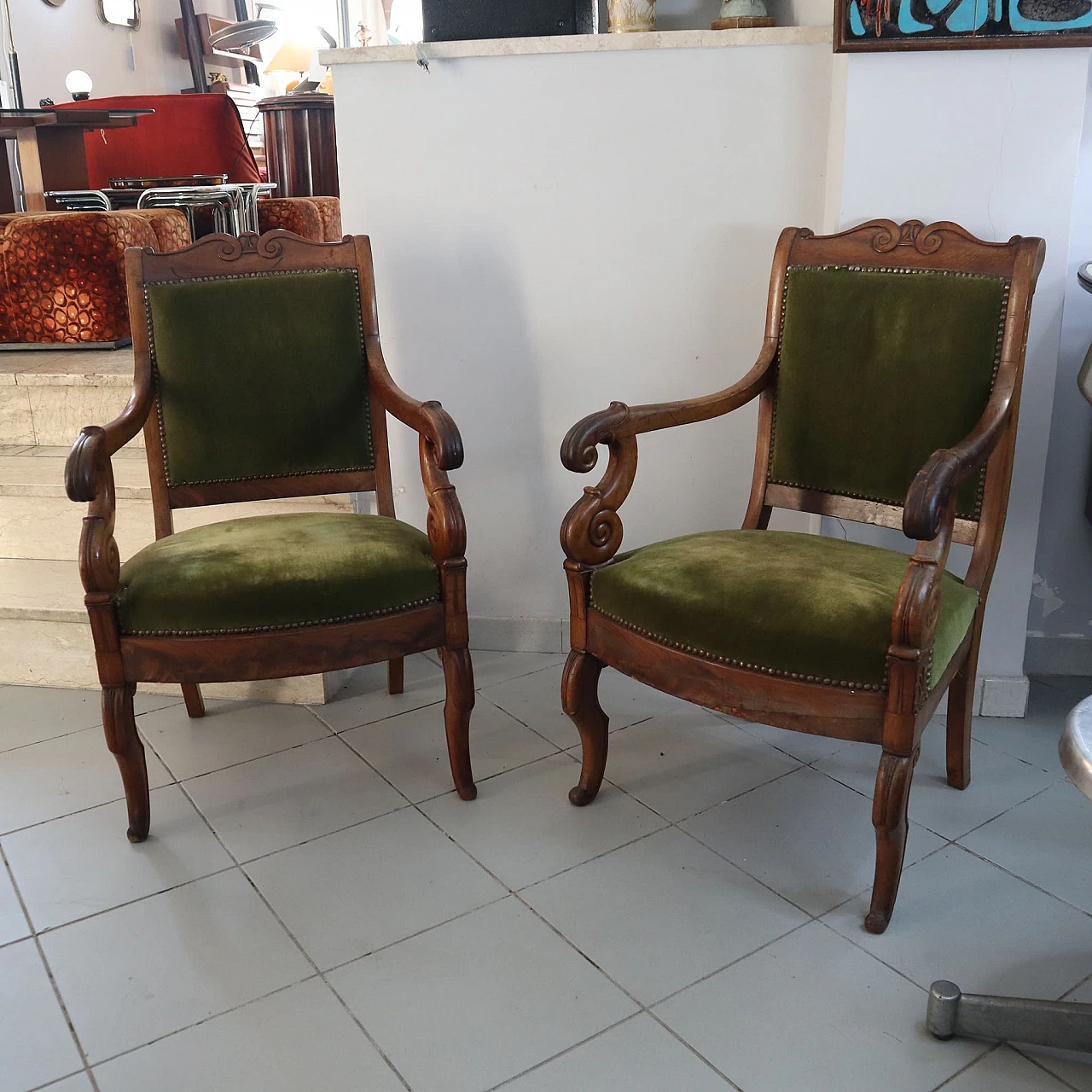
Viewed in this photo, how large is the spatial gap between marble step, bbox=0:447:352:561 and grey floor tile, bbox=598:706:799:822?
94cm

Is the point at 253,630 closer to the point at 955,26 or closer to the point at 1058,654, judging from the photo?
the point at 955,26

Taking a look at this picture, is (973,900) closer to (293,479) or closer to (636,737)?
(636,737)

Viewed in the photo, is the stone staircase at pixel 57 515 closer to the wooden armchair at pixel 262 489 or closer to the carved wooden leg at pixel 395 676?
the carved wooden leg at pixel 395 676

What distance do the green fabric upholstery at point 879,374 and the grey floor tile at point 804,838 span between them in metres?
0.57

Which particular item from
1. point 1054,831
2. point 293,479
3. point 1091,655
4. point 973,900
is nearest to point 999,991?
point 973,900

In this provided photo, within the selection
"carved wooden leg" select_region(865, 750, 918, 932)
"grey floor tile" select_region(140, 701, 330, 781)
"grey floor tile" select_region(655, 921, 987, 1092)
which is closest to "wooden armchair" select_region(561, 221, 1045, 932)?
"carved wooden leg" select_region(865, 750, 918, 932)

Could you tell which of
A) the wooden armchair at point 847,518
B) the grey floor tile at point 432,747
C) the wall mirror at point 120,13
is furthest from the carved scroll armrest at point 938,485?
the wall mirror at point 120,13

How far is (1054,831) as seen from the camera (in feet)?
6.33

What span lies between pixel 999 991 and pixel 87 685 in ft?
6.62

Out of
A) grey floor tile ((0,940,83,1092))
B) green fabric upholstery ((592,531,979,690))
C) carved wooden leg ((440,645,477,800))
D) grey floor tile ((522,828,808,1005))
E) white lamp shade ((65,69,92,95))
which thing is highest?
white lamp shade ((65,69,92,95))

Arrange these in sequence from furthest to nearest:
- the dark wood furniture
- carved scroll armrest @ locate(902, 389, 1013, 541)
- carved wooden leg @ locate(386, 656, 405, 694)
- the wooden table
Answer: the dark wood furniture, the wooden table, carved wooden leg @ locate(386, 656, 405, 694), carved scroll armrest @ locate(902, 389, 1013, 541)

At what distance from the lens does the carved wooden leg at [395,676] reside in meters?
2.46

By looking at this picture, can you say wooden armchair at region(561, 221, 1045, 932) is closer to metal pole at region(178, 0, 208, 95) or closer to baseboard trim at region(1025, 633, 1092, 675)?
baseboard trim at region(1025, 633, 1092, 675)

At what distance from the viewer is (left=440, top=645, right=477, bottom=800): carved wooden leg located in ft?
6.48
